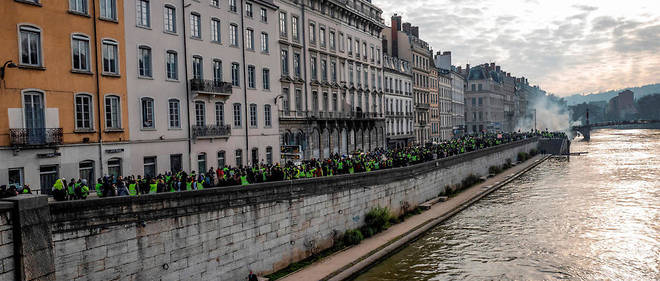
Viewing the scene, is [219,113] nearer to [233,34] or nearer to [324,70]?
[233,34]

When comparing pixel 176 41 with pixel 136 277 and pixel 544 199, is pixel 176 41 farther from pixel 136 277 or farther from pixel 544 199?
pixel 544 199

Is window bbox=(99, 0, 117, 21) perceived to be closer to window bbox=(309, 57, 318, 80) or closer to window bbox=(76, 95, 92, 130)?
window bbox=(76, 95, 92, 130)

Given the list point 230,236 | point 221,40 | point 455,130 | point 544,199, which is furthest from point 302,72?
point 455,130

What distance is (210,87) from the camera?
31094mm

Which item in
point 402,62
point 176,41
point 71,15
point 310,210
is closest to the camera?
point 310,210

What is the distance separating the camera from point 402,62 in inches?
2785

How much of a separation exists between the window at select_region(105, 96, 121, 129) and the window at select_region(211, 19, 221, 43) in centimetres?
876

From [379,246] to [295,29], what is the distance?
2577 cm

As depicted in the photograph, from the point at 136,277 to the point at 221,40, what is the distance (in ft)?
72.4

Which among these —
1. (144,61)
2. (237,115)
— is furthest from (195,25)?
(237,115)

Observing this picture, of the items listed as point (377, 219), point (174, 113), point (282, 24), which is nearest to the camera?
point (377, 219)

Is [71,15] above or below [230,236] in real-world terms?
above

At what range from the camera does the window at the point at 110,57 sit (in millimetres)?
24891

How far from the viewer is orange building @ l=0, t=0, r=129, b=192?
68.7ft
